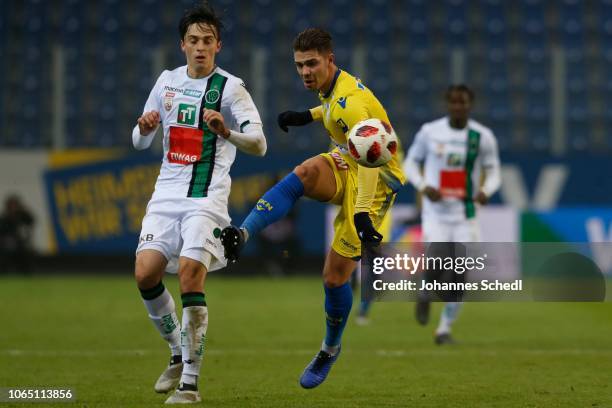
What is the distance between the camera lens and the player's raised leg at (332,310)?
706cm

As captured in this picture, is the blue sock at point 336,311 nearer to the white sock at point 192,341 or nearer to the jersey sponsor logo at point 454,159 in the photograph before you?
the white sock at point 192,341

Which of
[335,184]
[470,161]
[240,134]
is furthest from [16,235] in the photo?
[240,134]

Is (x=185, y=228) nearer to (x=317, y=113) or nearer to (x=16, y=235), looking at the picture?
(x=317, y=113)

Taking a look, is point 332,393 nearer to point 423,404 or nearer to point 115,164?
point 423,404

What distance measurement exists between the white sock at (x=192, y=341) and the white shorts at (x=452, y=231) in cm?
445

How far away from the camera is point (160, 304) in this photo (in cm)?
692

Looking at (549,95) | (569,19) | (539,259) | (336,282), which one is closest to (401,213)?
(539,259)

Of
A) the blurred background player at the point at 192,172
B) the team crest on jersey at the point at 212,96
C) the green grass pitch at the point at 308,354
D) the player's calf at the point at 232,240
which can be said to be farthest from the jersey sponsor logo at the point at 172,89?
the green grass pitch at the point at 308,354

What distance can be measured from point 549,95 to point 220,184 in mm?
13932

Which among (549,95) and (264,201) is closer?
(264,201)

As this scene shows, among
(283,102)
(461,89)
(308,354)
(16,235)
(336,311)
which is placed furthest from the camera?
(283,102)

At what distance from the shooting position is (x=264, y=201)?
6.66 m

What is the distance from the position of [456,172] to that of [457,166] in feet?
0.20

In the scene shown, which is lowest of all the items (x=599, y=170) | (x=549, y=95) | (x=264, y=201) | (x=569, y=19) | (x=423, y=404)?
(x=423, y=404)
